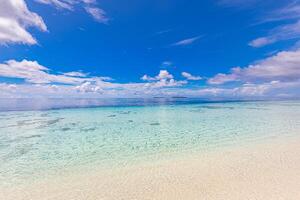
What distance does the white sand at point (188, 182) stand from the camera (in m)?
6.23

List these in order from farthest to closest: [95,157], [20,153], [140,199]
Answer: [20,153] < [95,157] < [140,199]

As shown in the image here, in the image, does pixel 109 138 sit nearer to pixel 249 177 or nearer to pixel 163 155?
pixel 163 155

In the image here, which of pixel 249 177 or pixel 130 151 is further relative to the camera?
pixel 130 151

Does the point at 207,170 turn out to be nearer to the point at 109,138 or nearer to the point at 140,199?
the point at 140,199

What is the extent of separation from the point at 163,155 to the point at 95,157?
358cm

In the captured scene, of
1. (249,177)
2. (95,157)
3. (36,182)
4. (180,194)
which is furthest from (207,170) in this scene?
(36,182)

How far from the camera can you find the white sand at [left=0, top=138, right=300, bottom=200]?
6.23m

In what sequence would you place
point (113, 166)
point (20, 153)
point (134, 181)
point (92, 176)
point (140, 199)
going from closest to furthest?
point (140, 199) → point (134, 181) → point (92, 176) → point (113, 166) → point (20, 153)

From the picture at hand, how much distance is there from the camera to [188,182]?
710 cm

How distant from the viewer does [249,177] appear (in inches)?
288

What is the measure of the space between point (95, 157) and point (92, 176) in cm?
242

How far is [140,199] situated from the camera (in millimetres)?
Answer: 6055

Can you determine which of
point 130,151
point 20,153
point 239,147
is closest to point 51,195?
point 130,151

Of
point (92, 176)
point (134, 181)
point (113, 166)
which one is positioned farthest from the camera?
point (113, 166)
